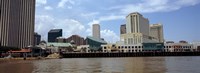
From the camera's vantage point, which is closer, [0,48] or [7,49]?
[0,48]

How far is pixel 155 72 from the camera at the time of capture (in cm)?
4441

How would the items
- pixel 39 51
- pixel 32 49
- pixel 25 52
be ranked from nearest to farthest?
pixel 25 52 → pixel 32 49 → pixel 39 51

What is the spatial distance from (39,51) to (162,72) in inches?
6190

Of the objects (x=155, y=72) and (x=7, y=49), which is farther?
(x=7, y=49)

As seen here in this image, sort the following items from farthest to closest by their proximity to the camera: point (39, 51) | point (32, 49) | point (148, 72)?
point (39, 51)
point (32, 49)
point (148, 72)

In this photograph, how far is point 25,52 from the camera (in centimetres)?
16725

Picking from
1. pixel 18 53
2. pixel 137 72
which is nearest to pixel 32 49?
pixel 18 53

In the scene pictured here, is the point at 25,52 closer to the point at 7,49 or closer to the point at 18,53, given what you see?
the point at 18,53

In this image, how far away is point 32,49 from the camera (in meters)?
179

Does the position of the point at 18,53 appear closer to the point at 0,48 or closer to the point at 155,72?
the point at 0,48

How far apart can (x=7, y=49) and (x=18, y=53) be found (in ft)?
54.6

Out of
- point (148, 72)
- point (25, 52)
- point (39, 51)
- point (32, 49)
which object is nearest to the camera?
point (148, 72)

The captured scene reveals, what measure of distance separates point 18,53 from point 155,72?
457 feet

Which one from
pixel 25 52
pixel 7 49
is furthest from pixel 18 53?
pixel 7 49
